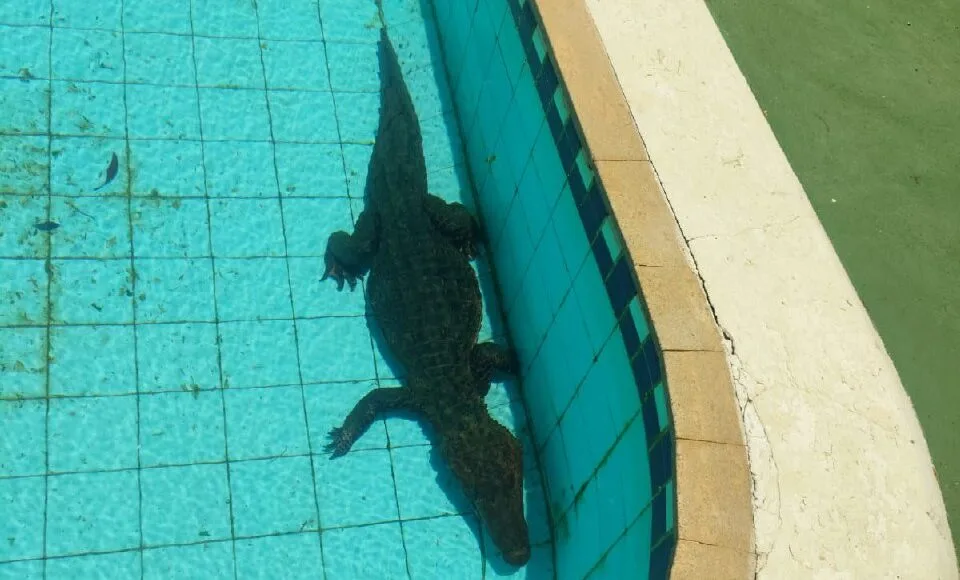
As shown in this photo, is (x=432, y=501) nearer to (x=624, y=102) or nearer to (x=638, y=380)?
(x=638, y=380)

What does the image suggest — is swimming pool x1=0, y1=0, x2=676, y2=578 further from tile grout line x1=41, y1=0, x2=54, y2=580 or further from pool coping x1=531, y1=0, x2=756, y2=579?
pool coping x1=531, y1=0, x2=756, y2=579

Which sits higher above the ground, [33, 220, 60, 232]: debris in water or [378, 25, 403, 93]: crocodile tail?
[378, 25, 403, 93]: crocodile tail

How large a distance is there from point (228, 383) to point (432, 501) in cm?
119

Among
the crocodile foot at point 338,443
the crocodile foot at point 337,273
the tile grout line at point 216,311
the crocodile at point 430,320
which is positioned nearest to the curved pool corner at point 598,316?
the crocodile at point 430,320

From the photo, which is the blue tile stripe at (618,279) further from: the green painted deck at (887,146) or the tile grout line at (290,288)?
the tile grout line at (290,288)

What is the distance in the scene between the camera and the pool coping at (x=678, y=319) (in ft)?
8.68

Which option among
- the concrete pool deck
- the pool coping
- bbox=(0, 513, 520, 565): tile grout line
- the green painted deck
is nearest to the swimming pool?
bbox=(0, 513, 520, 565): tile grout line

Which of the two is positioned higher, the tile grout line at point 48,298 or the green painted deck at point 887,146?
the green painted deck at point 887,146

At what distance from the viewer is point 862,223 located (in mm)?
4156

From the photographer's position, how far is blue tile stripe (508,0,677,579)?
288 centimetres

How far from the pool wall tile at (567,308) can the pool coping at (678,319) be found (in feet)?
0.22

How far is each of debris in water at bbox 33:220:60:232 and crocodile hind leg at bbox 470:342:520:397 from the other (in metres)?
2.30

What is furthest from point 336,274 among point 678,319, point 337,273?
point 678,319

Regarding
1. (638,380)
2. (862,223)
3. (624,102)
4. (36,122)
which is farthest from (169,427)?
(862,223)
